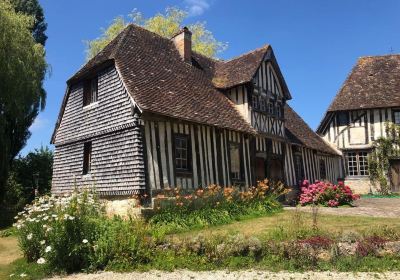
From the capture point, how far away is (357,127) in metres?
24.7

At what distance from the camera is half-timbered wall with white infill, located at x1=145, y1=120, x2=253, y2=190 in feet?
39.0

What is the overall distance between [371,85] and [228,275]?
21339 mm

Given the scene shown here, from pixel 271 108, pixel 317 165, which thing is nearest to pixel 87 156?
pixel 271 108

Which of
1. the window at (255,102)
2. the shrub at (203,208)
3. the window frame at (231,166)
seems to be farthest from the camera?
the window at (255,102)

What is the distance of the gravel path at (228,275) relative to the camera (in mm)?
6488

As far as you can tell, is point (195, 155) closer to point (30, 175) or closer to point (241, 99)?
point (241, 99)

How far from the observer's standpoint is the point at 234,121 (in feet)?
48.3

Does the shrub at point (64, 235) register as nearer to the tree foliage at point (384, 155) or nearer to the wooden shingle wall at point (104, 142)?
the wooden shingle wall at point (104, 142)

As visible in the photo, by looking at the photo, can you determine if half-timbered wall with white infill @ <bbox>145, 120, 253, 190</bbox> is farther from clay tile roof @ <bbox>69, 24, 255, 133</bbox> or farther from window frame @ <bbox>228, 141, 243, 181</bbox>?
clay tile roof @ <bbox>69, 24, 255, 133</bbox>

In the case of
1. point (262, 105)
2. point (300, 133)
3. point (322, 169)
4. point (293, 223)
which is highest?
point (262, 105)

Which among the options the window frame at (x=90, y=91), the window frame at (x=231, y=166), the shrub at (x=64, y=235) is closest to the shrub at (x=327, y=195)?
the window frame at (x=231, y=166)

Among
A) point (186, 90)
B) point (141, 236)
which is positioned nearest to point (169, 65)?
point (186, 90)

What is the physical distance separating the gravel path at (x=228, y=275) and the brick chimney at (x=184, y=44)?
10.8 metres

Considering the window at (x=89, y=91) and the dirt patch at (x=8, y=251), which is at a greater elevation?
the window at (x=89, y=91)
